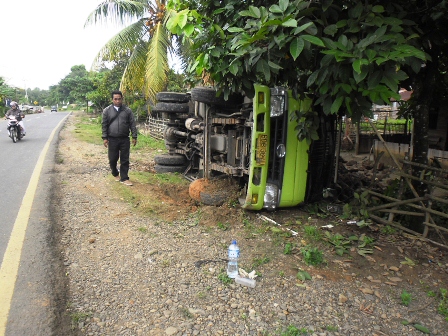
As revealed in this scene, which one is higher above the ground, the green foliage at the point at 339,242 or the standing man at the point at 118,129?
the standing man at the point at 118,129

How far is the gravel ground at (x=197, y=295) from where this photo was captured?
2.78 meters

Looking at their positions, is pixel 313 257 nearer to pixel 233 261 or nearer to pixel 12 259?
pixel 233 261

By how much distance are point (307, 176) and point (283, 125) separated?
0.92 metres

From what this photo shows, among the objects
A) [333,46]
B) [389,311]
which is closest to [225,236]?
[389,311]

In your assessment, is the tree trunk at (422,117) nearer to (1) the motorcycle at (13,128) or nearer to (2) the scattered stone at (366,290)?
(2) the scattered stone at (366,290)

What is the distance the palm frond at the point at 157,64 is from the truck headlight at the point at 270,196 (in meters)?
9.19

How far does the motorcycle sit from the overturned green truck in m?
9.24

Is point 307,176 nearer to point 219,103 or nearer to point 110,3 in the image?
point 219,103

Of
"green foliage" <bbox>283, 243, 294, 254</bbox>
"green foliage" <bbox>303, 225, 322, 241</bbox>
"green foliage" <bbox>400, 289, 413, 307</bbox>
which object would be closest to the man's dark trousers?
"green foliage" <bbox>303, 225, 322, 241</bbox>

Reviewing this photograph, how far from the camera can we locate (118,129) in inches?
265

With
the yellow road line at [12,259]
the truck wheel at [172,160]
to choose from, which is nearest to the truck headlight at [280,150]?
the yellow road line at [12,259]

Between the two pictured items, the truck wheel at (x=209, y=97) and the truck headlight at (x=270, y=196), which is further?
the truck wheel at (x=209, y=97)

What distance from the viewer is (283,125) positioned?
15.9 ft

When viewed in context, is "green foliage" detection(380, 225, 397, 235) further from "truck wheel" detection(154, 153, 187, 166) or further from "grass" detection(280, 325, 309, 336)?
"truck wheel" detection(154, 153, 187, 166)
